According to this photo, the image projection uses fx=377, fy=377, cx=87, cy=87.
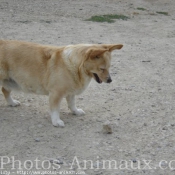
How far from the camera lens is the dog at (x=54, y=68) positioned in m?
5.44

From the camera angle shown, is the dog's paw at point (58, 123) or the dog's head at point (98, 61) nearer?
the dog's head at point (98, 61)

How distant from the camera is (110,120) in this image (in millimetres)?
5895

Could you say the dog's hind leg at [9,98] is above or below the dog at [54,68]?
below

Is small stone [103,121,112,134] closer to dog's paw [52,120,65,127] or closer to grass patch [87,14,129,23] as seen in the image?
dog's paw [52,120,65,127]

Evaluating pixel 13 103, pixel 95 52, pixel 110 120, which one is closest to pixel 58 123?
pixel 110 120

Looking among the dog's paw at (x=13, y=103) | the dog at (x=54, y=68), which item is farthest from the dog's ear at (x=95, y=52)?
the dog's paw at (x=13, y=103)

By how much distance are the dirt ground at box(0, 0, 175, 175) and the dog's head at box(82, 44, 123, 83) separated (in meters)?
0.78

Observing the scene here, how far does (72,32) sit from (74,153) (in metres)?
7.27

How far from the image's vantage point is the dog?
5441mm

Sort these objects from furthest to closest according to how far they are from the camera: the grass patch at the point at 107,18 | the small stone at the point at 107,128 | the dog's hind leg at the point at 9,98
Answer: the grass patch at the point at 107,18
the dog's hind leg at the point at 9,98
the small stone at the point at 107,128

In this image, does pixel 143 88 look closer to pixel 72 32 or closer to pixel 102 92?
pixel 102 92

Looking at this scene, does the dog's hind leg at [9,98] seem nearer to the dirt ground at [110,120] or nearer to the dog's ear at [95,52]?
the dirt ground at [110,120]

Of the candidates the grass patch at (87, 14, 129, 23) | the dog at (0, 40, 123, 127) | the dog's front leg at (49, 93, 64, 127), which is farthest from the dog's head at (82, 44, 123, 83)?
the grass patch at (87, 14, 129, 23)

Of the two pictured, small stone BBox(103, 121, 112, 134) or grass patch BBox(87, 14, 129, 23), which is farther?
grass patch BBox(87, 14, 129, 23)
